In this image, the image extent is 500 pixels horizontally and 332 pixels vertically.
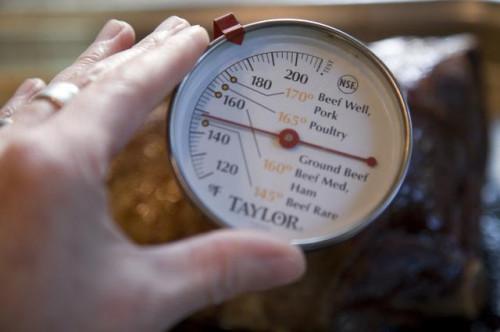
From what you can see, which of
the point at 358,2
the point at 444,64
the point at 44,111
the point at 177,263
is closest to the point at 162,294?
the point at 177,263

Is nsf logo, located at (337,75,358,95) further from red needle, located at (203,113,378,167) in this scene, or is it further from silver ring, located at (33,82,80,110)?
silver ring, located at (33,82,80,110)

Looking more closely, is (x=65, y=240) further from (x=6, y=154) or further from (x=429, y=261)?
(x=429, y=261)

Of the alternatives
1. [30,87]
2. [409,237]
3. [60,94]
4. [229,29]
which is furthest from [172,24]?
[409,237]

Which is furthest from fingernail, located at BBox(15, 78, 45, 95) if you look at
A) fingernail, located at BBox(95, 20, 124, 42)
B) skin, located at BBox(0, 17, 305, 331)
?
skin, located at BBox(0, 17, 305, 331)

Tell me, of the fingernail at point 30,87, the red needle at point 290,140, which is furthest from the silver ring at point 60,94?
the fingernail at point 30,87

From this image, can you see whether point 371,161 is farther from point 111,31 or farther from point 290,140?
point 111,31

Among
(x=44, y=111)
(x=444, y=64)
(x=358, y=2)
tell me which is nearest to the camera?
(x=44, y=111)
